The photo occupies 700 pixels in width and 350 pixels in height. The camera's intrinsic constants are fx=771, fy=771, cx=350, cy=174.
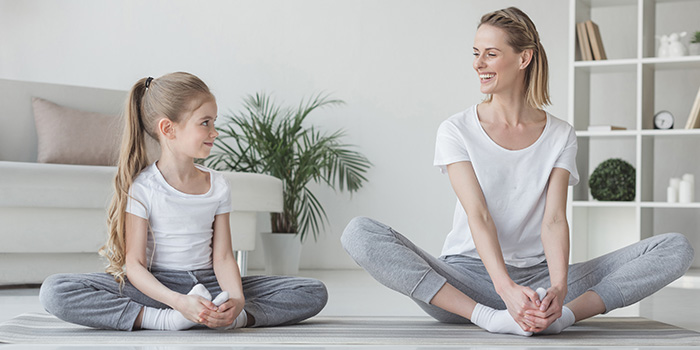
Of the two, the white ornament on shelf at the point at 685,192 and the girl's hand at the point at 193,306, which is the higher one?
the white ornament on shelf at the point at 685,192

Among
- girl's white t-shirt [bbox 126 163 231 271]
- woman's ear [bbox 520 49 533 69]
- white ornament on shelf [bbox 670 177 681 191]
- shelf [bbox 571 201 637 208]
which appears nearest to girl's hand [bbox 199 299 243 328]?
girl's white t-shirt [bbox 126 163 231 271]

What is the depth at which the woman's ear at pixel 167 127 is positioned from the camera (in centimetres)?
182

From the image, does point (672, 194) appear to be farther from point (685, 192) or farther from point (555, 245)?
point (555, 245)

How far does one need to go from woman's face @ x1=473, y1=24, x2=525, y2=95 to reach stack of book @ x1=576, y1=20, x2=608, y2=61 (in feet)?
7.30

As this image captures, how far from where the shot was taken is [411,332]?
1769 millimetres

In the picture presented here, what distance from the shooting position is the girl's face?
1.81 metres

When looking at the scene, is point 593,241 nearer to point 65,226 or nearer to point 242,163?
point 242,163

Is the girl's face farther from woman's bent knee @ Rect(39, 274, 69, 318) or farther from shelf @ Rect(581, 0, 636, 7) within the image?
shelf @ Rect(581, 0, 636, 7)

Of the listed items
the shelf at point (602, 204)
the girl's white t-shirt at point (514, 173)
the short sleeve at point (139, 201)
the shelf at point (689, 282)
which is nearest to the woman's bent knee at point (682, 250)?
the girl's white t-shirt at point (514, 173)

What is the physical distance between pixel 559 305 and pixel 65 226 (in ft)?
6.44

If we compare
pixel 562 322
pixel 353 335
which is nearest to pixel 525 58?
pixel 562 322

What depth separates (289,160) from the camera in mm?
3986

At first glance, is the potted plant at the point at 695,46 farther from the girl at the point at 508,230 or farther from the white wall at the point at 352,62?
the girl at the point at 508,230

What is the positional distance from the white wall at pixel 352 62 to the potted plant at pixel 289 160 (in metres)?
0.10
